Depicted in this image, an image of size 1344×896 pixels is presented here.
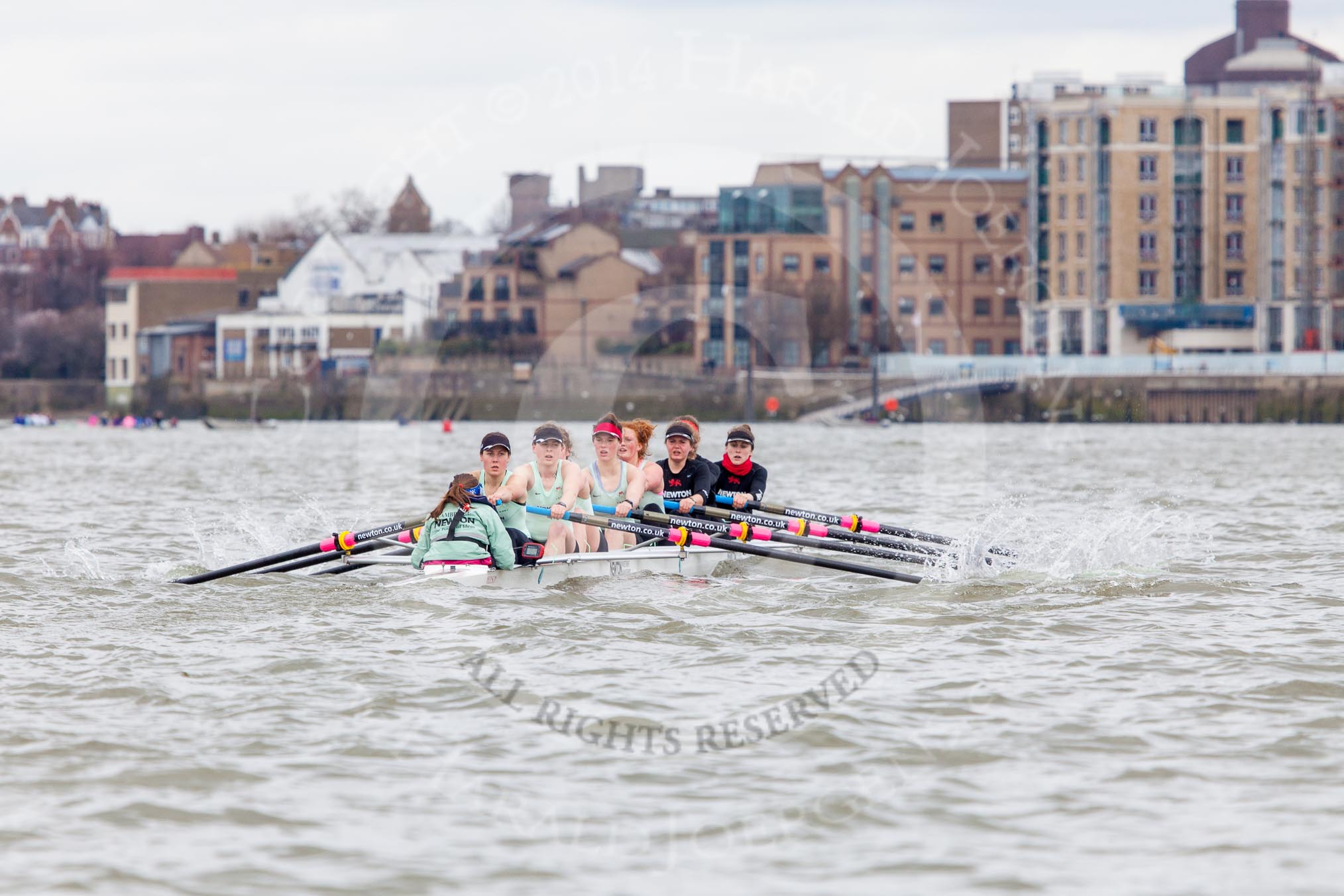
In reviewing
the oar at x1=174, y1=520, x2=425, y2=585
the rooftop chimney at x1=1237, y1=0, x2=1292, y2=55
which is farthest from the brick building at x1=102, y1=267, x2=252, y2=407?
the oar at x1=174, y1=520, x2=425, y2=585

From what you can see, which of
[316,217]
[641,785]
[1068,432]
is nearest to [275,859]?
[641,785]

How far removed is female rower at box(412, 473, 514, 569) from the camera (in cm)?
1360

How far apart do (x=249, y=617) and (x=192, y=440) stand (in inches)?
2270

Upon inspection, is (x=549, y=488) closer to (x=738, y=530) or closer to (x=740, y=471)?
(x=738, y=530)

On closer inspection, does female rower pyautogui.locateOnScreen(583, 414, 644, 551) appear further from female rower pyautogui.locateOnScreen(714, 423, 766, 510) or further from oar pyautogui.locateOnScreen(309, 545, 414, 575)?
oar pyautogui.locateOnScreen(309, 545, 414, 575)

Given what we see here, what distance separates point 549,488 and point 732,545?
158 cm

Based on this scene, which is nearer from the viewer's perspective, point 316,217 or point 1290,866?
point 1290,866

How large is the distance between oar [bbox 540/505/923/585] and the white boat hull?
152 millimetres

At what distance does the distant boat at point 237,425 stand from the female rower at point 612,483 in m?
70.0

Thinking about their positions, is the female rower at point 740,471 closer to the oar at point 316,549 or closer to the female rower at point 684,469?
the female rower at point 684,469

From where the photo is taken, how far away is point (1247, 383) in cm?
7744

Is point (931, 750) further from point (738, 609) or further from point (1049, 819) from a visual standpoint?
point (738, 609)

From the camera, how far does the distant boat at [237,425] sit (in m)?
83.5

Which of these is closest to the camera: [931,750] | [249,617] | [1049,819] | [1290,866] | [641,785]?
[1290,866]
